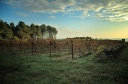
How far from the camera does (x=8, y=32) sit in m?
54.5

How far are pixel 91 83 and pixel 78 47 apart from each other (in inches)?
497

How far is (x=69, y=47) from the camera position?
23969 mm

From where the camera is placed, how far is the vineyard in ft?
51.1

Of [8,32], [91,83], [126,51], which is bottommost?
[91,83]

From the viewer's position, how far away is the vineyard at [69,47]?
15.6 meters

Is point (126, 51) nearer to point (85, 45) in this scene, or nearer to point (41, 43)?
point (85, 45)

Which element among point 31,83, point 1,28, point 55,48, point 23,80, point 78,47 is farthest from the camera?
point 1,28

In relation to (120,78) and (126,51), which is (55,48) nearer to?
(126,51)

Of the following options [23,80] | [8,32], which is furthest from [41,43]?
[8,32]

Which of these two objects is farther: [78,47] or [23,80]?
[78,47]

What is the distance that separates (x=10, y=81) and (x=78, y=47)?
13288mm

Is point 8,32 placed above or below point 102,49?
above

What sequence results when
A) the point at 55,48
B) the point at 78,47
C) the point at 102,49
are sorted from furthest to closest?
1. the point at 55,48
2. the point at 78,47
3. the point at 102,49

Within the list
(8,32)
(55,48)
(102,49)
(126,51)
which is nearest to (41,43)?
(55,48)
